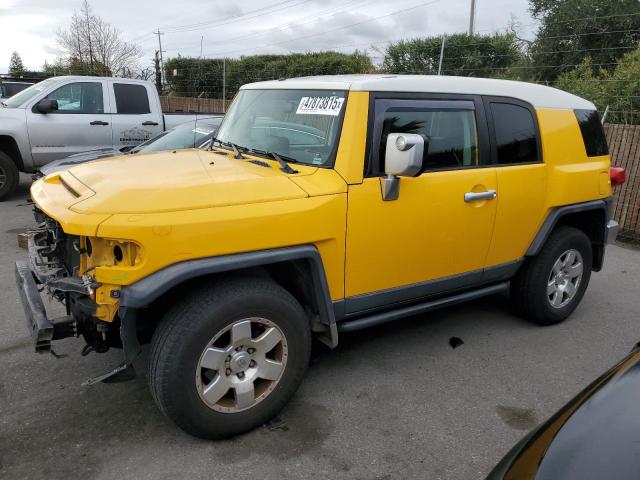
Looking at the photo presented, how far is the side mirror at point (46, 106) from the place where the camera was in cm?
841

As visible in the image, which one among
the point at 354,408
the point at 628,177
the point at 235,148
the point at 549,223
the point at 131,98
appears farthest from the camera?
the point at 131,98

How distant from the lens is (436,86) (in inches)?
137

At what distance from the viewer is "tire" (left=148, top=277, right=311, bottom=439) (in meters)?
2.62

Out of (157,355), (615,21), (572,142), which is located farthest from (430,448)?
(615,21)

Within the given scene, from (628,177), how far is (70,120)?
873 cm

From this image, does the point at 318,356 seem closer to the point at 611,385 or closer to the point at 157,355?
the point at 157,355

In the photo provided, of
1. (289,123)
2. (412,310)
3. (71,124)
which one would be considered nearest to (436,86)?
(289,123)

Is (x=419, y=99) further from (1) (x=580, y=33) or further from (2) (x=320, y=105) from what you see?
(1) (x=580, y=33)

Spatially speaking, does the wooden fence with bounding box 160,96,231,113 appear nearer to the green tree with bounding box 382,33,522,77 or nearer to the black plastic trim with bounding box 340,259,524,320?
the green tree with bounding box 382,33,522,77

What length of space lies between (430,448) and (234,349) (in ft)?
3.90

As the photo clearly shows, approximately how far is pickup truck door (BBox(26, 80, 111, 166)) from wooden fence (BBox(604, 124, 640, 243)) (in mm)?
8083

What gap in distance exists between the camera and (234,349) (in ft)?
9.18

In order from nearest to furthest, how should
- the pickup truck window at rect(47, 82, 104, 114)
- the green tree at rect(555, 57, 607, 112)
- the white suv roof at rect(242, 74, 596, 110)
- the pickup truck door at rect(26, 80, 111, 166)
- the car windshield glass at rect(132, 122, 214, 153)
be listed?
the white suv roof at rect(242, 74, 596, 110), the car windshield glass at rect(132, 122, 214, 153), the pickup truck door at rect(26, 80, 111, 166), the pickup truck window at rect(47, 82, 104, 114), the green tree at rect(555, 57, 607, 112)

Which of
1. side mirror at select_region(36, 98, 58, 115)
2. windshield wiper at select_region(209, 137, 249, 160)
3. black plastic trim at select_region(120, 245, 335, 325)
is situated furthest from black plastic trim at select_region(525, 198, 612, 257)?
side mirror at select_region(36, 98, 58, 115)
